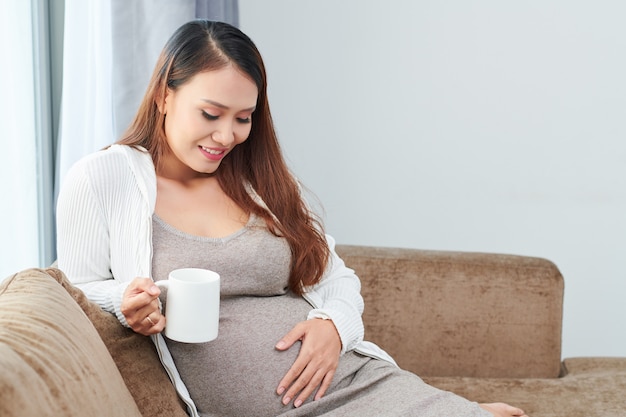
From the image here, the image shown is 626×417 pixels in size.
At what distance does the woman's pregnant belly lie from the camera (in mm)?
1386

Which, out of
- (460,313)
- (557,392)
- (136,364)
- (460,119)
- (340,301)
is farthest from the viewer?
(460,119)

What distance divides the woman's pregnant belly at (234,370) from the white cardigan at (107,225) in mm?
32

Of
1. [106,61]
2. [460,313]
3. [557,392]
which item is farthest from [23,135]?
[557,392]

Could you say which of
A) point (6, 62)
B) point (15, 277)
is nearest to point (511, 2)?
point (6, 62)

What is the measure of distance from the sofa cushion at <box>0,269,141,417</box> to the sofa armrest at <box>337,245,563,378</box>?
1027mm

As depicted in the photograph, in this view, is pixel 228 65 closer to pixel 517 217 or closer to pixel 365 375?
pixel 365 375

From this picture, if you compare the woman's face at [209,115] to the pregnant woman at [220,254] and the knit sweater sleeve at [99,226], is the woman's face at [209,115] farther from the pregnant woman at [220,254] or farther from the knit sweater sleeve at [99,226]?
the knit sweater sleeve at [99,226]

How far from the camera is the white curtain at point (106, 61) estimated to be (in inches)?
76.0

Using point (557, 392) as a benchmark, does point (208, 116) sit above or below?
above

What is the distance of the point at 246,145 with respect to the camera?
1673 mm

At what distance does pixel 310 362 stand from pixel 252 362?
0.11 meters

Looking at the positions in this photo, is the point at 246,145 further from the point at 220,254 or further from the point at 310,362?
the point at 310,362

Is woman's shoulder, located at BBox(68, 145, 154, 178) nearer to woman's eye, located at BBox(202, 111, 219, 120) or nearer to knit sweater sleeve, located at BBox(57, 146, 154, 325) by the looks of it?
knit sweater sleeve, located at BBox(57, 146, 154, 325)

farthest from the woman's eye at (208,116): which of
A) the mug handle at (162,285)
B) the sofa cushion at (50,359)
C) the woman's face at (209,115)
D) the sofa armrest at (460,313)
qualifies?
the sofa armrest at (460,313)
